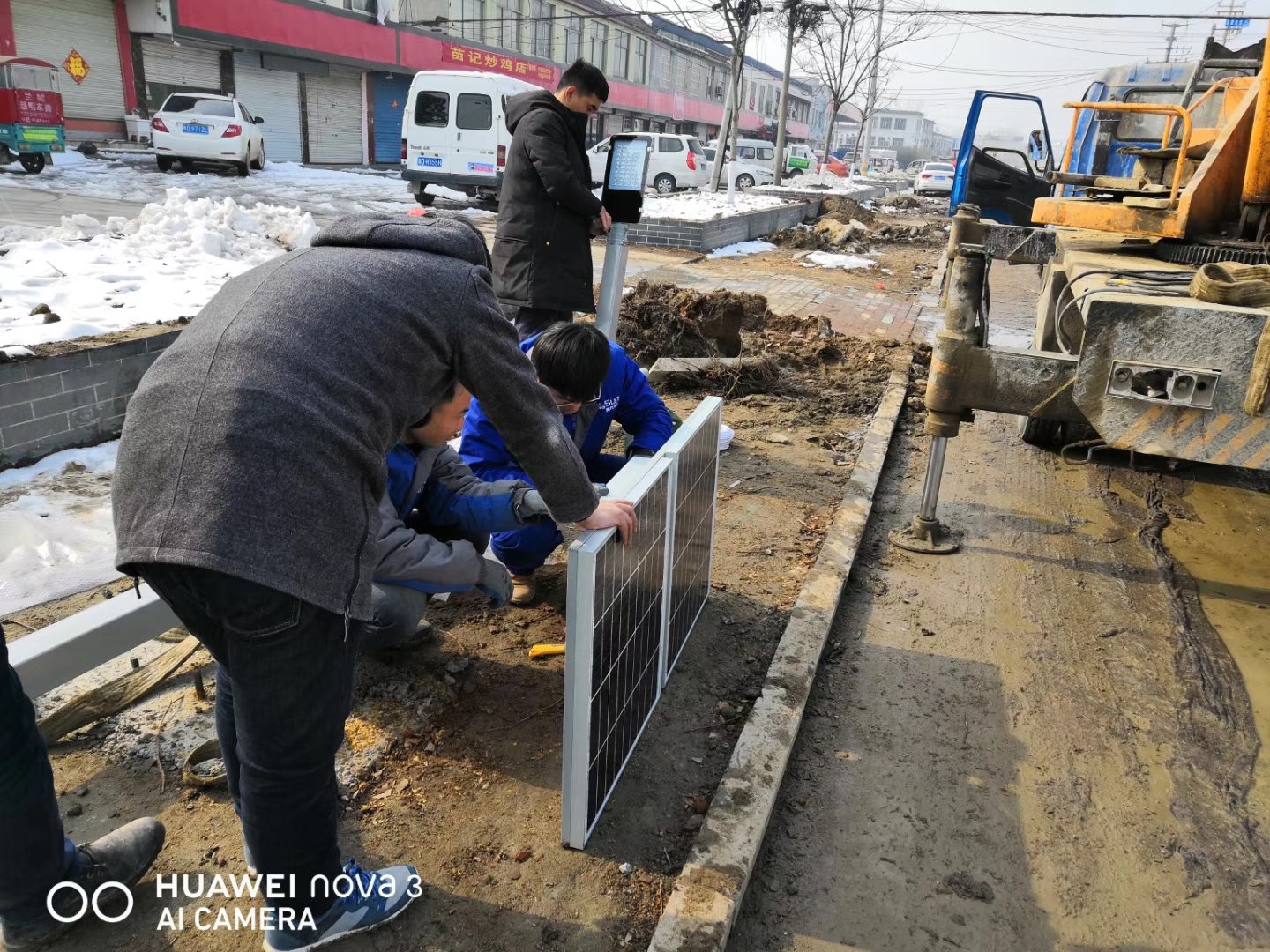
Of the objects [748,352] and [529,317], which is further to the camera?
[748,352]

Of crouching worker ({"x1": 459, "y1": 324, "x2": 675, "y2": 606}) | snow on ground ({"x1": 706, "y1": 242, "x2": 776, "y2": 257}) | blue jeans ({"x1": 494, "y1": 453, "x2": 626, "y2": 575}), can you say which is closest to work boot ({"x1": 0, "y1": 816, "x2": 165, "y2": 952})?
crouching worker ({"x1": 459, "y1": 324, "x2": 675, "y2": 606})

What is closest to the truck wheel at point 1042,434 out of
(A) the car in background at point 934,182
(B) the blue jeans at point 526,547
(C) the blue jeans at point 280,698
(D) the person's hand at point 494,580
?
(B) the blue jeans at point 526,547

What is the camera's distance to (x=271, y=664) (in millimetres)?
1604

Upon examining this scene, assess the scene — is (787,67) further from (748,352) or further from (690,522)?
(690,522)

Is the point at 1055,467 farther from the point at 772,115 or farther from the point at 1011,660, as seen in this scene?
the point at 772,115

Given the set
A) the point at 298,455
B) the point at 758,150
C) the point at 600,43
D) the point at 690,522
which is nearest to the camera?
the point at 298,455

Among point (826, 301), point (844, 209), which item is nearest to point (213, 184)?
point (826, 301)

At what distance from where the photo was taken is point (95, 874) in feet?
6.53

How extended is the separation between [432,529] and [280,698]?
42.3 inches

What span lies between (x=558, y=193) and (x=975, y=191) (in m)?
6.76

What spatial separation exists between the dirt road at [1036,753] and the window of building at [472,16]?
33083 mm


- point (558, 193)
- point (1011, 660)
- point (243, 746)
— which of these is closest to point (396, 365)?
point (243, 746)

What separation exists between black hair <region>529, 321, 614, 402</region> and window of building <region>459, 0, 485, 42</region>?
33193mm

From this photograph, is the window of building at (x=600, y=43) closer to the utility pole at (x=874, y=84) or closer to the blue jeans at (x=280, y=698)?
the utility pole at (x=874, y=84)
